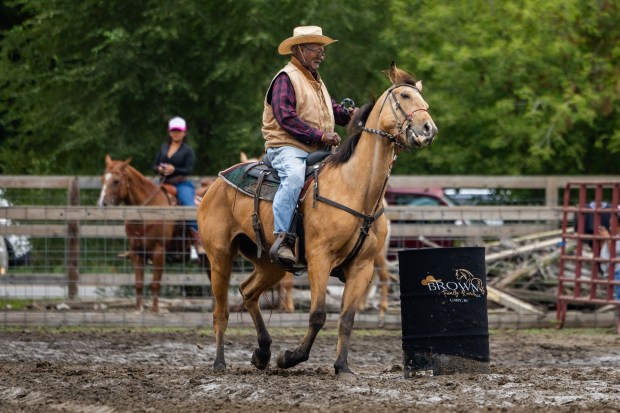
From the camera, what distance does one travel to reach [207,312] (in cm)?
1609

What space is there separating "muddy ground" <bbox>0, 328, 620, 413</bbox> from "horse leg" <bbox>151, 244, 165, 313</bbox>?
276cm

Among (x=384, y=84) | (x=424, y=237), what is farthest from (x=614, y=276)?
(x=384, y=84)

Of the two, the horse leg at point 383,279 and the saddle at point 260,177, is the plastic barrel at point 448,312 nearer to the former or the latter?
the saddle at point 260,177

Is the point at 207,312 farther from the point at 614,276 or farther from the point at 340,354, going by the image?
the point at 340,354

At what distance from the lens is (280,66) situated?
2242 cm

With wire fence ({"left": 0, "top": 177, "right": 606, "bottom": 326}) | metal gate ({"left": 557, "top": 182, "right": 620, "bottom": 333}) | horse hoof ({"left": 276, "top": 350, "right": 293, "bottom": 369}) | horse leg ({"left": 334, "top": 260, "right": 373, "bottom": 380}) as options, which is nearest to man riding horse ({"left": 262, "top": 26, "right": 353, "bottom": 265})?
horse leg ({"left": 334, "top": 260, "right": 373, "bottom": 380})

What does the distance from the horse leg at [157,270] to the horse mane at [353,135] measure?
692cm

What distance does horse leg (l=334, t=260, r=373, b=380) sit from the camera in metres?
9.41

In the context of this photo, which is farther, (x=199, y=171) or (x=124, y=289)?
(x=199, y=171)

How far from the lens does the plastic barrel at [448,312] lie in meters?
9.53

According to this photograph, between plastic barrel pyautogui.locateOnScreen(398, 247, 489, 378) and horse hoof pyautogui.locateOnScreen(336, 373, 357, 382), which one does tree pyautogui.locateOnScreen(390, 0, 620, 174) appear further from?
horse hoof pyautogui.locateOnScreen(336, 373, 357, 382)

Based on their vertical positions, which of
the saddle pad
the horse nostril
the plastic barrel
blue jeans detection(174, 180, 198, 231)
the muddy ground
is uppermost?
blue jeans detection(174, 180, 198, 231)

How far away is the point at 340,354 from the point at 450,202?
12.6m

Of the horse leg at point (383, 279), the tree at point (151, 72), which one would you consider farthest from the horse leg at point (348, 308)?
the tree at point (151, 72)
